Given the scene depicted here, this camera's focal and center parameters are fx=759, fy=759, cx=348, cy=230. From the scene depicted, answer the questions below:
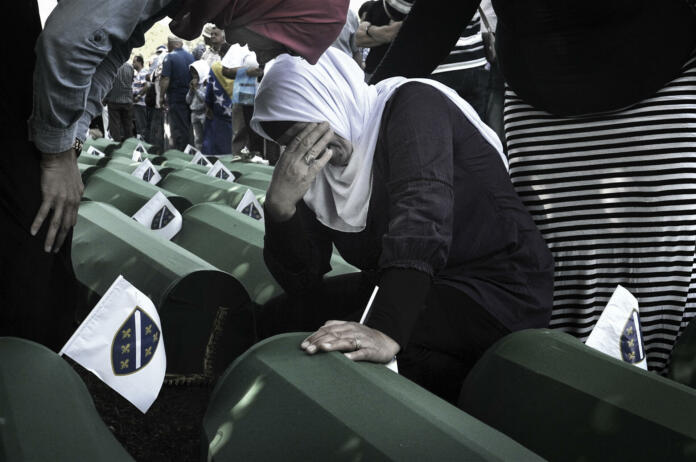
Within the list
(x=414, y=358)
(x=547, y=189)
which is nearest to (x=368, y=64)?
(x=547, y=189)

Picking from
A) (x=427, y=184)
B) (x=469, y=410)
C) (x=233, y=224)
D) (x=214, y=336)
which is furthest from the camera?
(x=233, y=224)

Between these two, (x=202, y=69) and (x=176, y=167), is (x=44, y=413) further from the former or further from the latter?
(x=202, y=69)

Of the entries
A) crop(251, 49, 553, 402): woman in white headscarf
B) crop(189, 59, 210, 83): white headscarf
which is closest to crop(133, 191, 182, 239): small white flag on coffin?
crop(251, 49, 553, 402): woman in white headscarf

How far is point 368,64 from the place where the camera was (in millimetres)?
4250

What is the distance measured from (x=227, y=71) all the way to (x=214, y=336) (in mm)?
6076

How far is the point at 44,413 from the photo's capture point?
4.20 feet

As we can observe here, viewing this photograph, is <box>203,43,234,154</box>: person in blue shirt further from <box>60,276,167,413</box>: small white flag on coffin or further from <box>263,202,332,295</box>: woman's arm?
<box>60,276,167,413</box>: small white flag on coffin

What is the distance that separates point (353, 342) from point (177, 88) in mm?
8896

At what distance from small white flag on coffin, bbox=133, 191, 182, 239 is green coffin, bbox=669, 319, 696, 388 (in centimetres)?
199

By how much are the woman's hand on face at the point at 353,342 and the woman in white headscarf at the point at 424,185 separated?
0.28 metres

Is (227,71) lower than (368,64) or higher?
lower

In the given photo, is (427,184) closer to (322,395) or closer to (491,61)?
(322,395)

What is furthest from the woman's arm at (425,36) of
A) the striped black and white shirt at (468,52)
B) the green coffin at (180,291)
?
the striped black and white shirt at (468,52)

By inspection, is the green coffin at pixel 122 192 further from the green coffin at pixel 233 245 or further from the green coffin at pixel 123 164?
the green coffin at pixel 123 164
